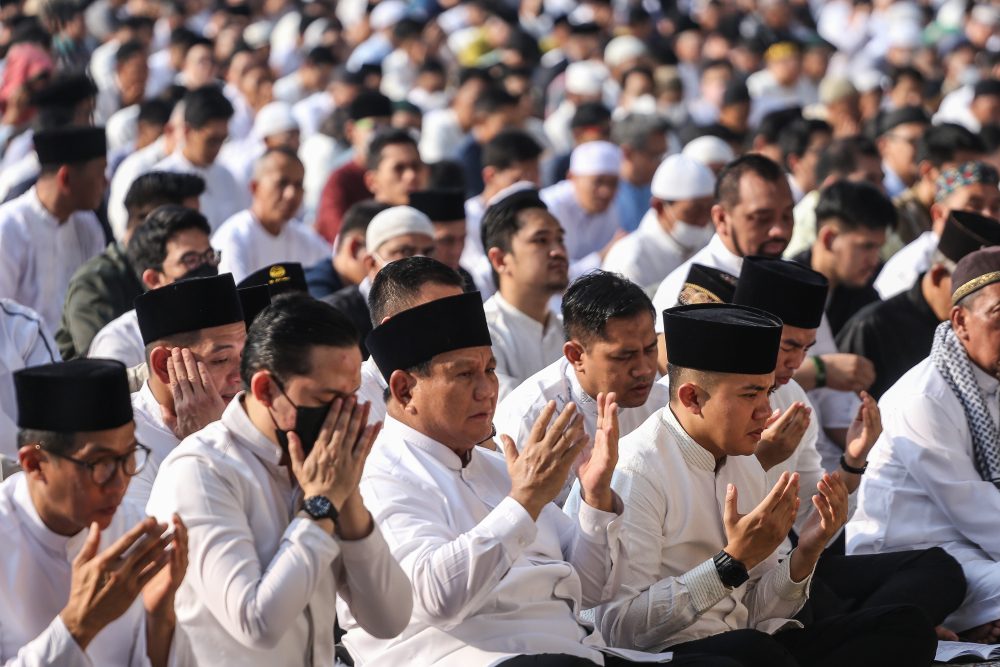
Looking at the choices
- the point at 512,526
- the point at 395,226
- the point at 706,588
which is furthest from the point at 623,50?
the point at 512,526

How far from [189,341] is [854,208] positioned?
331cm

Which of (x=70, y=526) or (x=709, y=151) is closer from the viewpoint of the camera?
(x=70, y=526)

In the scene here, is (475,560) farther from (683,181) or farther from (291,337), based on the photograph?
(683,181)

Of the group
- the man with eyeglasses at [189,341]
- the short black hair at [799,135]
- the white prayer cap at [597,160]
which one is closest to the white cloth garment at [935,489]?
the man with eyeglasses at [189,341]

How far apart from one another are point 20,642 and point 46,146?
4.33m

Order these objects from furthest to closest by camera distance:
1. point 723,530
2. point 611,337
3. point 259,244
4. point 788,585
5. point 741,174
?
point 259,244
point 741,174
point 611,337
point 723,530
point 788,585

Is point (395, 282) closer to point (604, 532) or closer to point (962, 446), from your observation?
point (604, 532)

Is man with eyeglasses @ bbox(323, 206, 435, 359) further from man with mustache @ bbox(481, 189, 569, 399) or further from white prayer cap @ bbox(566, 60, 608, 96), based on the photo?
white prayer cap @ bbox(566, 60, 608, 96)

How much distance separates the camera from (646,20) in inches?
635

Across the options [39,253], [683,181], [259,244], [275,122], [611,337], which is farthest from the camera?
[275,122]

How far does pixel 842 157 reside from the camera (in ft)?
29.5

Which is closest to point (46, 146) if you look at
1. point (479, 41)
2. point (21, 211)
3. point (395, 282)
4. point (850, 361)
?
point (21, 211)

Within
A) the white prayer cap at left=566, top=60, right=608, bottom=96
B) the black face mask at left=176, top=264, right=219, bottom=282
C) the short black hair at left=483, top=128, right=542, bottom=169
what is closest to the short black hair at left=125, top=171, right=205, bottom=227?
the black face mask at left=176, top=264, right=219, bottom=282

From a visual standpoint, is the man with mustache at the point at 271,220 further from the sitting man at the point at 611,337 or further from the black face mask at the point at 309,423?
the black face mask at the point at 309,423
